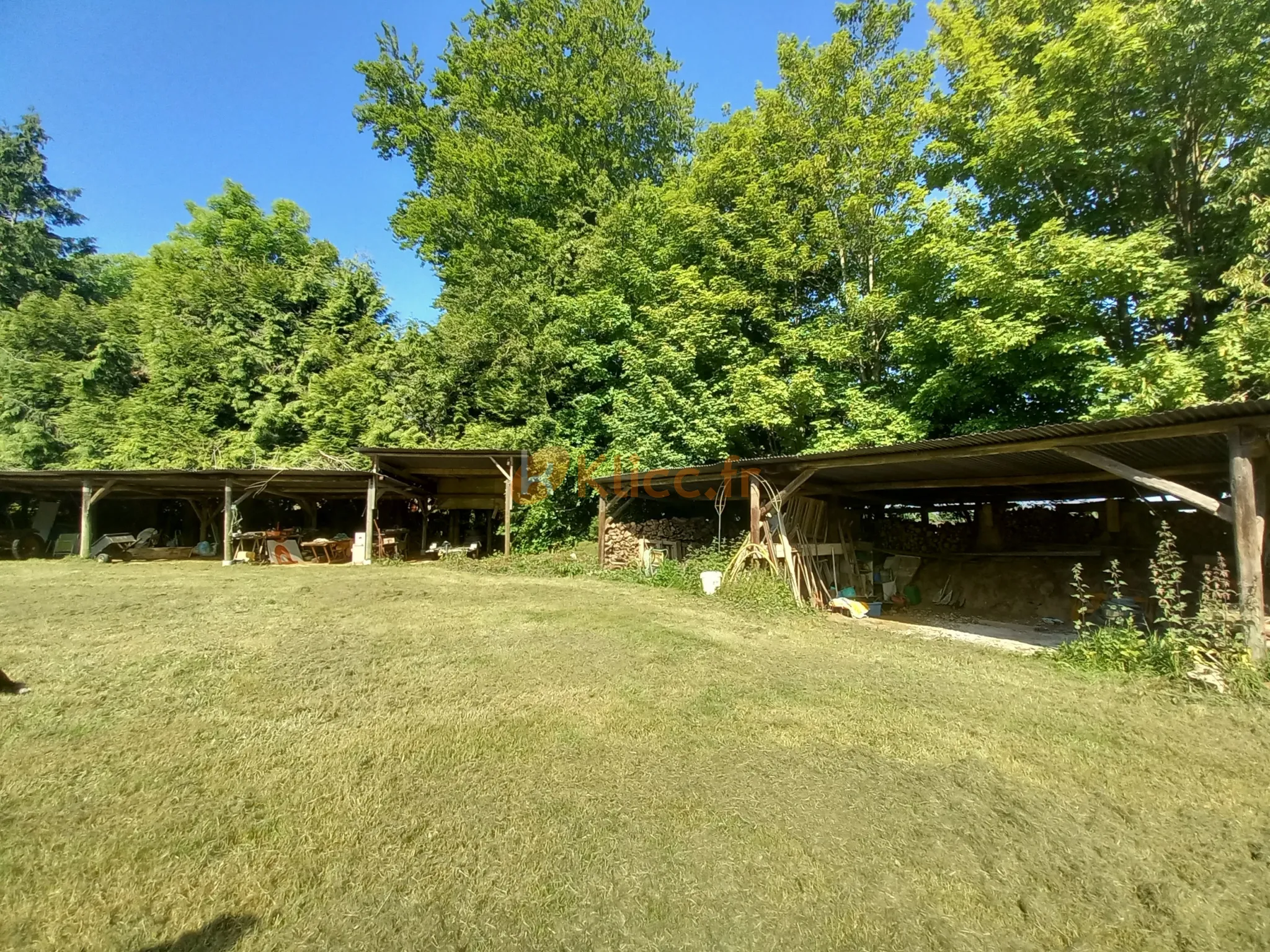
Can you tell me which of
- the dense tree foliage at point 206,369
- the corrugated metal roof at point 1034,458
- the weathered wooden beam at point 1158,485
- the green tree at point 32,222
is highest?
the green tree at point 32,222

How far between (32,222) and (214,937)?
37025 mm

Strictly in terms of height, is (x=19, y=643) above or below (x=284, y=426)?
below

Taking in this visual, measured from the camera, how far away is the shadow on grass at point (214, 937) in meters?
1.85

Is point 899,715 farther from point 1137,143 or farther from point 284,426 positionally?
point 284,426

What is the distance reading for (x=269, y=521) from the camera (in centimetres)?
1852

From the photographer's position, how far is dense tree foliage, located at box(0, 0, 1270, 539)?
384 inches

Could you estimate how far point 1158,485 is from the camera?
18.1 feet

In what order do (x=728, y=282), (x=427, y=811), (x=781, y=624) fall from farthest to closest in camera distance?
(x=728, y=282), (x=781, y=624), (x=427, y=811)

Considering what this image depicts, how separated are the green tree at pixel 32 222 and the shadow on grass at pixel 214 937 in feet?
111

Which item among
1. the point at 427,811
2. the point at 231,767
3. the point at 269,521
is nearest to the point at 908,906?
the point at 427,811

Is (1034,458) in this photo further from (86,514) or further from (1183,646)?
(86,514)

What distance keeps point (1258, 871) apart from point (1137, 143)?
12237 millimetres

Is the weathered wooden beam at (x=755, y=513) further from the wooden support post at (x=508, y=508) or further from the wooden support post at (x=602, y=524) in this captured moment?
the wooden support post at (x=508, y=508)

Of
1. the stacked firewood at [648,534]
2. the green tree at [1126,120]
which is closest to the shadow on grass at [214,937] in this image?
the stacked firewood at [648,534]
